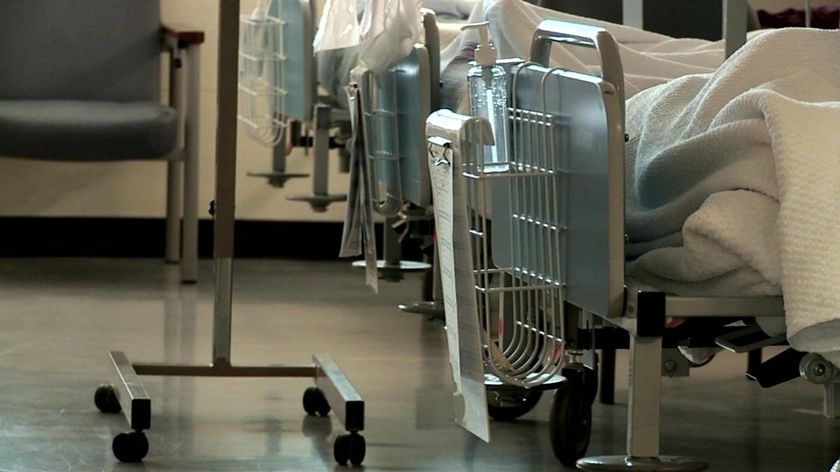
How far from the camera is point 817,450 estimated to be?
8.18ft

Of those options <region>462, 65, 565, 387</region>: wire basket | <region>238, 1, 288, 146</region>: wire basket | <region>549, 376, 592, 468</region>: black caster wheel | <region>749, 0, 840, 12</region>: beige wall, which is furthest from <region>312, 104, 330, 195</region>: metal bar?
<region>749, 0, 840, 12</region>: beige wall

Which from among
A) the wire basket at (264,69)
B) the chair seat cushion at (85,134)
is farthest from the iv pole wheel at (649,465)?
the chair seat cushion at (85,134)

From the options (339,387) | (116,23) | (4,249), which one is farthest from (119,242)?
(339,387)

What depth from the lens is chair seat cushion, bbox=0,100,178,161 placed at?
13.7 ft

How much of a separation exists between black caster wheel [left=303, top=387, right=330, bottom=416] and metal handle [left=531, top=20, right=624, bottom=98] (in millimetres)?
841

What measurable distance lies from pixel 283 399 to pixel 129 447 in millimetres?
571

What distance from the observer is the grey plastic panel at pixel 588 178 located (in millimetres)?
1724

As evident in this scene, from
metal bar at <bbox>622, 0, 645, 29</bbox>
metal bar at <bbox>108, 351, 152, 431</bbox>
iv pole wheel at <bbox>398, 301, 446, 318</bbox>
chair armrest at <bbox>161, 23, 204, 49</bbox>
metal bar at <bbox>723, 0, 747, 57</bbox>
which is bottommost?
metal bar at <bbox>108, 351, 152, 431</bbox>

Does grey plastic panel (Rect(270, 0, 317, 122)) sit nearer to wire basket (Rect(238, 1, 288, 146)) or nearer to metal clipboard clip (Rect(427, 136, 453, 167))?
wire basket (Rect(238, 1, 288, 146))

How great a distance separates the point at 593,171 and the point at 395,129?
112 centimetres

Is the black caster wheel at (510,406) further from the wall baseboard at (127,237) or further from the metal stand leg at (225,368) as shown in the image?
the wall baseboard at (127,237)

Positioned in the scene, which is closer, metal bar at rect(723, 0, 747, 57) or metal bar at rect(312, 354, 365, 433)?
metal bar at rect(723, 0, 747, 57)

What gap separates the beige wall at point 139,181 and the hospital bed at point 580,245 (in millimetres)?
2866

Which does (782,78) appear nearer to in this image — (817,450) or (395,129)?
(817,450)
